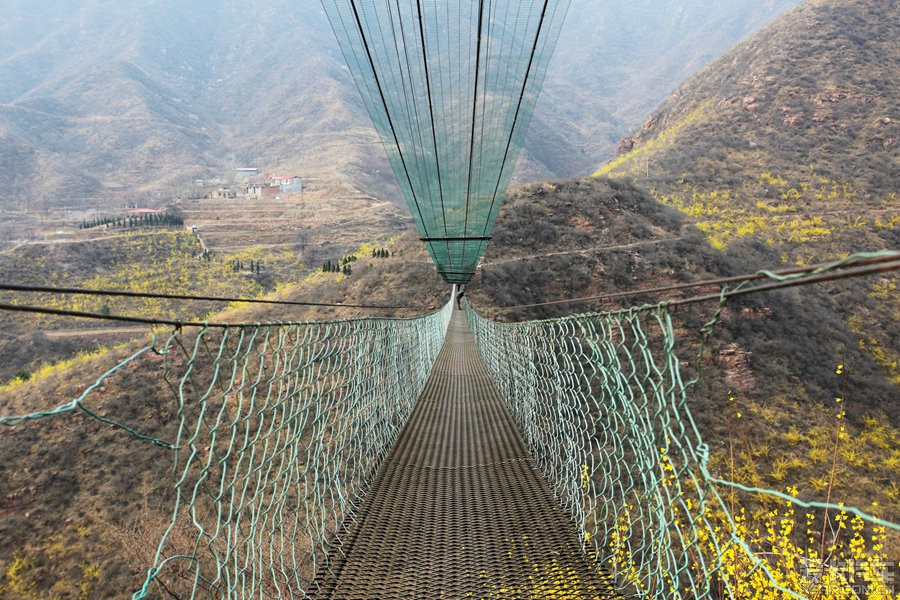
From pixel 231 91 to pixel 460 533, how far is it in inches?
5523

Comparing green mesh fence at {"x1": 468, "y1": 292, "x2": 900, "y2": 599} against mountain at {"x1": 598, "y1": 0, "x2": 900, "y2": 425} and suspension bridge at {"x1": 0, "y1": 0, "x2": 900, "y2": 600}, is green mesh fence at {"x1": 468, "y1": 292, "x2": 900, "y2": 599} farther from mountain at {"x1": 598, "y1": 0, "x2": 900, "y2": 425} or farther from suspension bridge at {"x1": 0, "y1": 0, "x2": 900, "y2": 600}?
mountain at {"x1": 598, "y1": 0, "x2": 900, "y2": 425}

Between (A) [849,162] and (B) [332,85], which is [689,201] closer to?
(A) [849,162]

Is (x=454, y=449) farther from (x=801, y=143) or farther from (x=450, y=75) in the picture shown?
(x=801, y=143)

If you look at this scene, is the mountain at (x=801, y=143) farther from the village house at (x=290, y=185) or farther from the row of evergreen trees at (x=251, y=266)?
the village house at (x=290, y=185)

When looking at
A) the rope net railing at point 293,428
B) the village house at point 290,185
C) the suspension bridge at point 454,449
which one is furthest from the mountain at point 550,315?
the village house at point 290,185

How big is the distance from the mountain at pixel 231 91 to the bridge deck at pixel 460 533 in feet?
186

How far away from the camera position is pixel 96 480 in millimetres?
9609

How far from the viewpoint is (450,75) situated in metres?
4.77

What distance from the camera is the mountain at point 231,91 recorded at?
68.8 metres

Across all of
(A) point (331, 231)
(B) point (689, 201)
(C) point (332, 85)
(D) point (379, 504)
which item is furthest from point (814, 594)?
(C) point (332, 85)

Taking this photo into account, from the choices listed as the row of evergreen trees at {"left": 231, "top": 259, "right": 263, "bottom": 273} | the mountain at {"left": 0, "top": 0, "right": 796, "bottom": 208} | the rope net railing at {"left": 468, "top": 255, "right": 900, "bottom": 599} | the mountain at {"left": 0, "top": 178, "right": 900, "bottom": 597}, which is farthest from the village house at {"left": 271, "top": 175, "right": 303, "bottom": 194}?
the rope net railing at {"left": 468, "top": 255, "right": 900, "bottom": 599}

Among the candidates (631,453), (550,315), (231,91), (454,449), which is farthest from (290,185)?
(231,91)

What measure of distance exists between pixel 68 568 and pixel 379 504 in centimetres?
1041

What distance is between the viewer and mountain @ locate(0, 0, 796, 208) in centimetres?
6881
